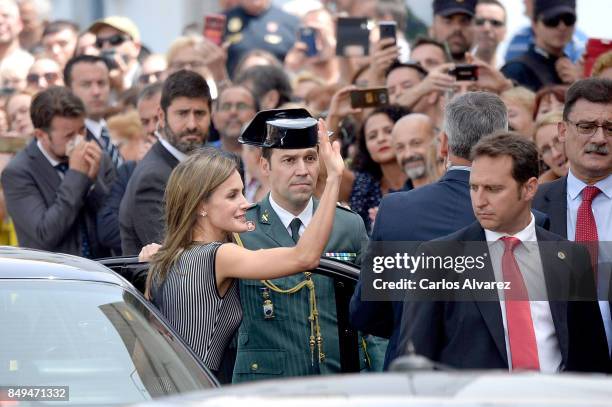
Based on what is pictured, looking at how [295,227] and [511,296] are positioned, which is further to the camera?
[295,227]

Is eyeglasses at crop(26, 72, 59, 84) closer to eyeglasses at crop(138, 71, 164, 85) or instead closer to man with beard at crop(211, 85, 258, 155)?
eyeglasses at crop(138, 71, 164, 85)

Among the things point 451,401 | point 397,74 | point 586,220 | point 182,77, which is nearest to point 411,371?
point 451,401

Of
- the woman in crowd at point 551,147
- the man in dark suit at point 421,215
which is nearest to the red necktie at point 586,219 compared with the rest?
the man in dark suit at point 421,215

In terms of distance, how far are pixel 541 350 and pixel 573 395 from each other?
2504 millimetres

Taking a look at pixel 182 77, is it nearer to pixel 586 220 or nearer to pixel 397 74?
pixel 397 74

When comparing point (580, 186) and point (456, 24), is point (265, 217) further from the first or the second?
point (456, 24)

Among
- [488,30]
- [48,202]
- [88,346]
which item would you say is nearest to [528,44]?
[488,30]

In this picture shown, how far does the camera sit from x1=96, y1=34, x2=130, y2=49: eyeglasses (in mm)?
14625

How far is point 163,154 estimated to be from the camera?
29.0 feet

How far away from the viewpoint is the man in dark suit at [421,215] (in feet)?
20.4

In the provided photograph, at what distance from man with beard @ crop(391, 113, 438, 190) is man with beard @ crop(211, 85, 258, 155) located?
1793 millimetres

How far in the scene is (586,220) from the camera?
7016 mm

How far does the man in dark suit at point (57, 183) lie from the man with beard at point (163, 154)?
2.67 ft

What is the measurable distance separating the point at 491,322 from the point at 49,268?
5.58ft
